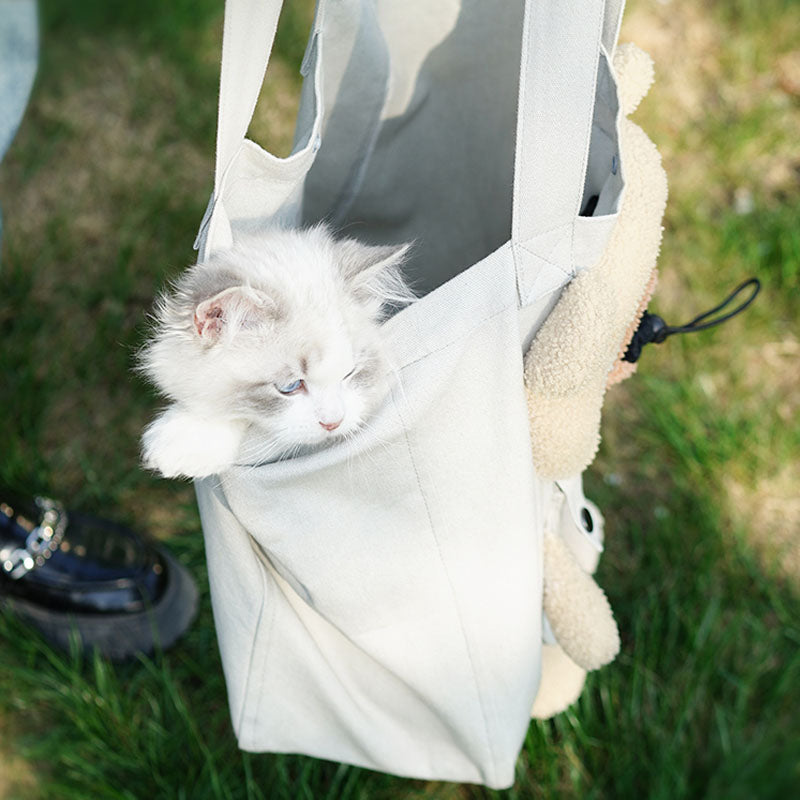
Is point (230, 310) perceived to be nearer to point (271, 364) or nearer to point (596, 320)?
point (271, 364)

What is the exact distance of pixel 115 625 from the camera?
4.83 ft

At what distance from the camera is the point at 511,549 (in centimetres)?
96

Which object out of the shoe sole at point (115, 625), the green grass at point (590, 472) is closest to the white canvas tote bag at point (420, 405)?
the green grass at point (590, 472)

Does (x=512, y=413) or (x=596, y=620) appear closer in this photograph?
(x=512, y=413)

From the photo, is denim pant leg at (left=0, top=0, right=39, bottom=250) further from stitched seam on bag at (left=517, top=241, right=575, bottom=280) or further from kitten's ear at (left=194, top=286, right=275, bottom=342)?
stitched seam on bag at (left=517, top=241, right=575, bottom=280)

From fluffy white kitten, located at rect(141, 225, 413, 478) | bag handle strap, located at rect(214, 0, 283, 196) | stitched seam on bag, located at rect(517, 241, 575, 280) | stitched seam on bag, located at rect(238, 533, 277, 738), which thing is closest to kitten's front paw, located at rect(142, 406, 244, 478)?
fluffy white kitten, located at rect(141, 225, 413, 478)

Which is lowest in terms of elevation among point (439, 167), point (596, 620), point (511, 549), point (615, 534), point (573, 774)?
point (573, 774)

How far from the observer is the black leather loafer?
4.77 ft

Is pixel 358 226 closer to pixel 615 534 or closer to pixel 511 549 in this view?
pixel 511 549

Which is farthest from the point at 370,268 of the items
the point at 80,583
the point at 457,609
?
the point at 80,583

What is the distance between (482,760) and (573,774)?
1.11ft

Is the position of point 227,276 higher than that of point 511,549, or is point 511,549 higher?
point 227,276

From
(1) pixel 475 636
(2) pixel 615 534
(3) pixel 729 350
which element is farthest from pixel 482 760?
(3) pixel 729 350

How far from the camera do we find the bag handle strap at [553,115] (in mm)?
798
